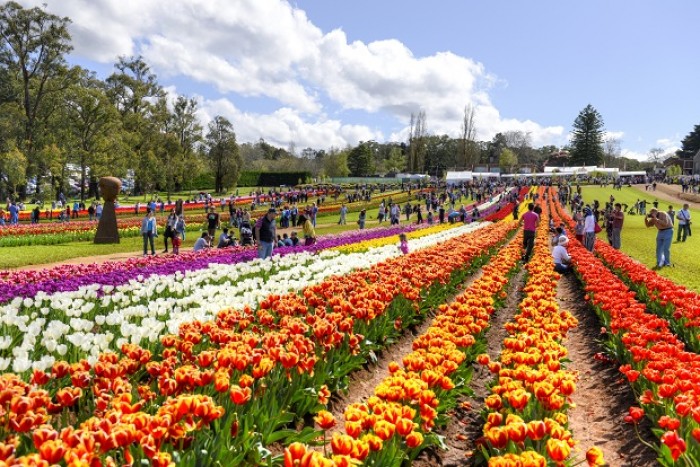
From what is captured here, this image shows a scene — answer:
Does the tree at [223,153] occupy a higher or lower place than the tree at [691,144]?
lower

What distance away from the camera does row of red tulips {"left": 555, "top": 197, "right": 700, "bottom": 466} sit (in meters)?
3.48

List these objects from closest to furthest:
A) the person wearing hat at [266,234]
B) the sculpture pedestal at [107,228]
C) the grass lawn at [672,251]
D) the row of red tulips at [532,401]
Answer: the row of red tulips at [532,401]
the grass lawn at [672,251]
the person wearing hat at [266,234]
the sculpture pedestal at [107,228]

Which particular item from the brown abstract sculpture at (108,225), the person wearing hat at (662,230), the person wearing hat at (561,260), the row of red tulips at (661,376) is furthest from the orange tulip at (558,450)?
the brown abstract sculpture at (108,225)

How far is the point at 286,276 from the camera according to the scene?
9.55m

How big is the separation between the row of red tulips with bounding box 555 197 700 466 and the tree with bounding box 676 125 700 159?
13800cm

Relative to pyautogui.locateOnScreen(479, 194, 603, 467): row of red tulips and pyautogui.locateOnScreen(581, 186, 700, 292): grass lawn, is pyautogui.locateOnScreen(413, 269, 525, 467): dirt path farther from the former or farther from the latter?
pyautogui.locateOnScreen(581, 186, 700, 292): grass lawn

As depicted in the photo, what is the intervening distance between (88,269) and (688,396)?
11016 millimetres

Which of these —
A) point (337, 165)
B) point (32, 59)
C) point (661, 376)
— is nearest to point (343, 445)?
point (661, 376)

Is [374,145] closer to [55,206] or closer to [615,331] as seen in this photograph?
[55,206]

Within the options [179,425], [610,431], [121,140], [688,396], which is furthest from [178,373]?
[121,140]

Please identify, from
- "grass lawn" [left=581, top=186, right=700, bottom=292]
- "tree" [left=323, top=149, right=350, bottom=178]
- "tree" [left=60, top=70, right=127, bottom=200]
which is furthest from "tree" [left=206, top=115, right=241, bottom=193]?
"grass lawn" [left=581, top=186, right=700, bottom=292]

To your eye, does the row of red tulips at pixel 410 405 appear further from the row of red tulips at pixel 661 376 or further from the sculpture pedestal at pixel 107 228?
→ the sculpture pedestal at pixel 107 228

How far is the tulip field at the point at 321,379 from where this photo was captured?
2941 millimetres

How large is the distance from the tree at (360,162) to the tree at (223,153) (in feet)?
143
